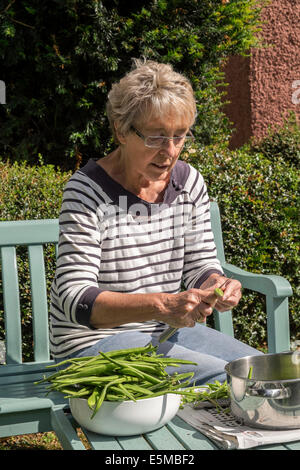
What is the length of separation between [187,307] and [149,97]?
2.90 ft

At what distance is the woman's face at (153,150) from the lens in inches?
93.6

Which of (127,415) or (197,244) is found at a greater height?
(197,244)

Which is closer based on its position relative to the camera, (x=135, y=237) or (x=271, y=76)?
(x=135, y=237)

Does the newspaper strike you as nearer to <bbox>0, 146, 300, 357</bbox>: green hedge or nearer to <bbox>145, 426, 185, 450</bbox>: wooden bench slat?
<bbox>145, 426, 185, 450</bbox>: wooden bench slat

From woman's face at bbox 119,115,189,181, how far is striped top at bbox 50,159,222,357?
4.7 inches

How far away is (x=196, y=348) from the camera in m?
2.49

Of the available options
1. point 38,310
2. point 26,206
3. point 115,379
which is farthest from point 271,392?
point 26,206

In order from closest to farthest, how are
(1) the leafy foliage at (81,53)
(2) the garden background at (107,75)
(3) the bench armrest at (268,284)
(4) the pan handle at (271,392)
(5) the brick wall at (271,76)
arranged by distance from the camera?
(4) the pan handle at (271,392), (3) the bench armrest at (268,284), (2) the garden background at (107,75), (1) the leafy foliage at (81,53), (5) the brick wall at (271,76)

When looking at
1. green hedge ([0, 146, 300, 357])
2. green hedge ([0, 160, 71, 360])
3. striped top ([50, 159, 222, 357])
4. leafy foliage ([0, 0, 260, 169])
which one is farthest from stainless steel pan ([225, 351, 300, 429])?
leafy foliage ([0, 0, 260, 169])

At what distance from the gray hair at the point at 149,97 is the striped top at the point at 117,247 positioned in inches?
10.7

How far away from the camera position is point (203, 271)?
8.59 feet

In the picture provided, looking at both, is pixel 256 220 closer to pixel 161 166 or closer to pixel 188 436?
pixel 161 166

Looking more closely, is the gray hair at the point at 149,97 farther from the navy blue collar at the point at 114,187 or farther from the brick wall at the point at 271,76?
the brick wall at the point at 271,76

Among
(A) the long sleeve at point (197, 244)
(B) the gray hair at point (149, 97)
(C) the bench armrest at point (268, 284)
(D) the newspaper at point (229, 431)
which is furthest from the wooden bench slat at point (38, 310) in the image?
(D) the newspaper at point (229, 431)
